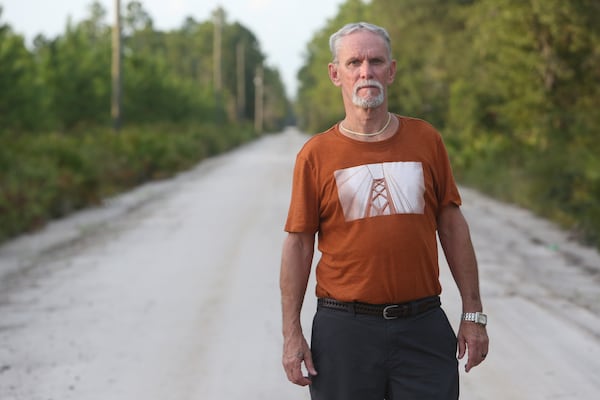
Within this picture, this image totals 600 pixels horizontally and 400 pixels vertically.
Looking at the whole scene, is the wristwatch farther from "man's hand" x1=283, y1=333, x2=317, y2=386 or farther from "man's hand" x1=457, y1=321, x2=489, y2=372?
"man's hand" x1=283, y1=333, x2=317, y2=386

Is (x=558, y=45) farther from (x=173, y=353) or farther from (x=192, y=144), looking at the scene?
(x=192, y=144)

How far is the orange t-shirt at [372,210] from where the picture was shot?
9.11 ft

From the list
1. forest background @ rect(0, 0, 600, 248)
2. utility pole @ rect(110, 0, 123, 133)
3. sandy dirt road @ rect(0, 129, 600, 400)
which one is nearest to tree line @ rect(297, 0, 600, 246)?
forest background @ rect(0, 0, 600, 248)

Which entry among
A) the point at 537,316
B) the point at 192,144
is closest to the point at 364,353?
the point at 537,316

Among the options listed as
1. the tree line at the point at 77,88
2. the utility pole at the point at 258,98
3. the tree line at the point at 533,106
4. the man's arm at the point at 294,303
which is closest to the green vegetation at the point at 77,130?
the tree line at the point at 77,88

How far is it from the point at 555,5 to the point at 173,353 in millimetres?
13373

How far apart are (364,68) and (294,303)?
85cm

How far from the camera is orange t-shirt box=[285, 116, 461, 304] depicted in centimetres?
278

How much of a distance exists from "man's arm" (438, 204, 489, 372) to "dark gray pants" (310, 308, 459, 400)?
20cm

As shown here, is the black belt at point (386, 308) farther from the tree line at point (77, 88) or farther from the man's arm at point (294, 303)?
the tree line at point (77, 88)

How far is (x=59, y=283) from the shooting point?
864cm

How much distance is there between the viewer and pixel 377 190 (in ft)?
9.12

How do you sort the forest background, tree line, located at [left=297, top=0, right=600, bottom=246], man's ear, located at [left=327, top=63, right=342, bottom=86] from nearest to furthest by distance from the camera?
man's ear, located at [left=327, top=63, right=342, bottom=86], tree line, located at [left=297, top=0, right=600, bottom=246], the forest background

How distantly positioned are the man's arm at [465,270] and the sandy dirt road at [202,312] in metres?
2.06
